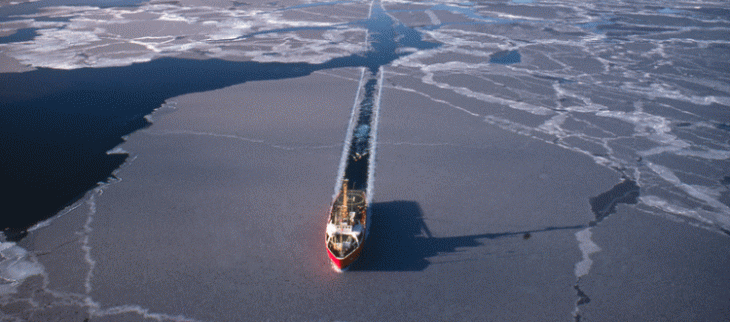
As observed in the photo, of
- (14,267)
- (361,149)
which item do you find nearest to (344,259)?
(361,149)

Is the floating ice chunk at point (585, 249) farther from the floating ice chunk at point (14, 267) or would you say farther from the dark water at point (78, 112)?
the dark water at point (78, 112)

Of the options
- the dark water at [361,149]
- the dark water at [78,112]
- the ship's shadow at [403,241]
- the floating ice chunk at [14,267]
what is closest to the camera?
the floating ice chunk at [14,267]

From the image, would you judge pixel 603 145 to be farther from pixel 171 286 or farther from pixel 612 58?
pixel 171 286

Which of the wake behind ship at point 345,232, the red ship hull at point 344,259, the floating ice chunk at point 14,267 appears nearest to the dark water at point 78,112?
the floating ice chunk at point 14,267

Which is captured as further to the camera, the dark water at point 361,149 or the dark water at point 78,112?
the dark water at point 361,149

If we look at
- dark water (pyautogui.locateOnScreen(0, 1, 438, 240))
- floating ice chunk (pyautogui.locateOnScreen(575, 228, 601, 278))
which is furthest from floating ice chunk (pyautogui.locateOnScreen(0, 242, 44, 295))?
floating ice chunk (pyautogui.locateOnScreen(575, 228, 601, 278))

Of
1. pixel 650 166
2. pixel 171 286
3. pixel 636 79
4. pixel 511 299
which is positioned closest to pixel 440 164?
pixel 511 299

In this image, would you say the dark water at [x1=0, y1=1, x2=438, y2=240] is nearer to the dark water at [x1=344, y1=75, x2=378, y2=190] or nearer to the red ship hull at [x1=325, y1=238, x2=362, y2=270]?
the dark water at [x1=344, y1=75, x2=378, y2=190]
